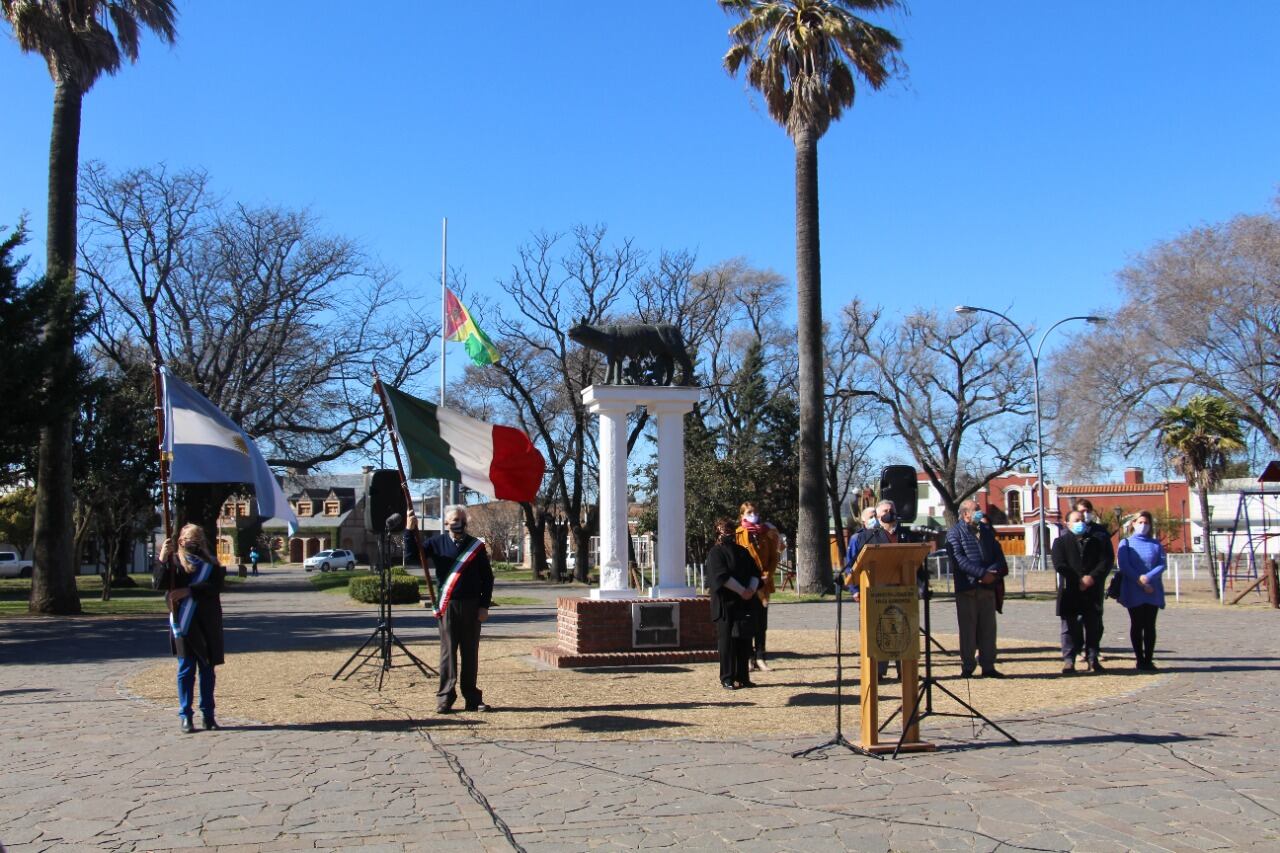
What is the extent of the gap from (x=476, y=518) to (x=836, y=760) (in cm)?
9370

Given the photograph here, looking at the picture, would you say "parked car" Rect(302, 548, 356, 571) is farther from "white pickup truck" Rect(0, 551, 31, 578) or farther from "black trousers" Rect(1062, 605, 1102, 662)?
"black trousers" Rect(1062, 605, 1102, 662)

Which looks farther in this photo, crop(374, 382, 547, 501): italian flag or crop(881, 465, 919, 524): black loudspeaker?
crop(374, 382, 547, 501): italian flag

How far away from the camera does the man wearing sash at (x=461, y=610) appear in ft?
32.2

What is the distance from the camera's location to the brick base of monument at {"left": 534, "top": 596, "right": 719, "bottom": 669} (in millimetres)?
12969

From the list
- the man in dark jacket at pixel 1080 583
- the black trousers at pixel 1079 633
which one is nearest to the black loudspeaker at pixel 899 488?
the man in dark jacket at pixel 1080 583

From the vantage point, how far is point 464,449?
12.0 meters

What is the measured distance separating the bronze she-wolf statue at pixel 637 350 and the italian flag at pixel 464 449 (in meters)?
2.40

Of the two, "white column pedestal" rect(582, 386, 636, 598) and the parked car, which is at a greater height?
"white column pedestal" rect(582, 386, 636, 598)

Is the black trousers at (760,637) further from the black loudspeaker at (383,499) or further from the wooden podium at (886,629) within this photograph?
the wooden podium at (886,629)

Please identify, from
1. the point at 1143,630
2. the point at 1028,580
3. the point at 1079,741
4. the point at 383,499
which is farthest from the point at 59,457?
the point at 1028,580

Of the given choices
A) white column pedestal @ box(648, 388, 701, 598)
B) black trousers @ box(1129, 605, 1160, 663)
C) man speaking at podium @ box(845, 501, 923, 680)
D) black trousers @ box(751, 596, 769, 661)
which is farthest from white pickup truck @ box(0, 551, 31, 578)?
black trousers @ box(1129, 605, 1160, 663)

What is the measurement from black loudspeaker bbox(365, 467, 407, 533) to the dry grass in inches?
67.4

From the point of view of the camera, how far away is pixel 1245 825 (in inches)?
229

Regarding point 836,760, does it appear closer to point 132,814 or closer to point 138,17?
point 132,814
